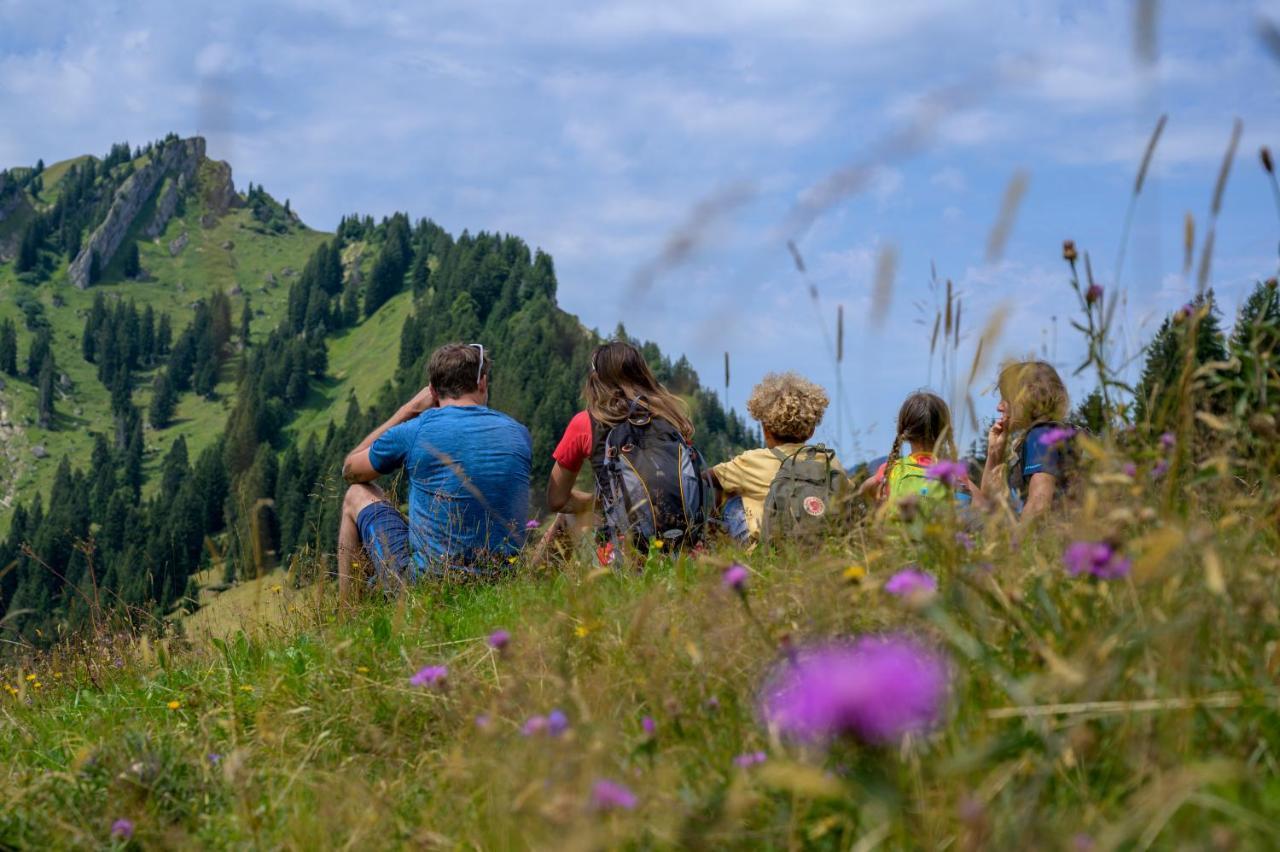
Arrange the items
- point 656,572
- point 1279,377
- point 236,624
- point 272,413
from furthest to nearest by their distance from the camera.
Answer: point 272,413
point 236,624
point 656,572
point 1279,377

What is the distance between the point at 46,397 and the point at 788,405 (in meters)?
215

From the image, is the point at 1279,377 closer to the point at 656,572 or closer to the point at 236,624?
the point at 656,572

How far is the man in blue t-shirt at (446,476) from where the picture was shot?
22.9ft

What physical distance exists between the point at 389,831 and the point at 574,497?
4.92 metres

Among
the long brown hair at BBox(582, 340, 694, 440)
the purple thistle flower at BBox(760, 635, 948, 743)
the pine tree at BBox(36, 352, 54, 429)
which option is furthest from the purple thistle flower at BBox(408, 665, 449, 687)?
the pine tree at BBox(36, 352, 54, 429)

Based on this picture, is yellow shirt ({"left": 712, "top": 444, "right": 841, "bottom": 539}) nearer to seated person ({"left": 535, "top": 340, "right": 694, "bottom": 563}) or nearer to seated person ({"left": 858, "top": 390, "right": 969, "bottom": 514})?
seated person ({"left": 535, "top": 340, "right": 694, "bottom": 563})

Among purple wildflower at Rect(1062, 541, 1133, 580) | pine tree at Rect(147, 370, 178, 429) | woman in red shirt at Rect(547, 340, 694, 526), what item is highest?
woman in red shirt at Rect(547, 340, 694, 526)

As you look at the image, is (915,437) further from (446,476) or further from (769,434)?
(446,476)

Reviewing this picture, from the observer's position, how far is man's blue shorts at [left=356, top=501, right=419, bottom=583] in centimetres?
627

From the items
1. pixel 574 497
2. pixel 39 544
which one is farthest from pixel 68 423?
pixel 574 497

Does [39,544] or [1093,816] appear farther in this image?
[39,544]

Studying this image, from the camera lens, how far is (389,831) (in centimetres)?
257

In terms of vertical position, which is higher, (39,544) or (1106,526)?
(1106,526)

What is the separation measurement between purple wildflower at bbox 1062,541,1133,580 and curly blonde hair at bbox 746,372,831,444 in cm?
451
